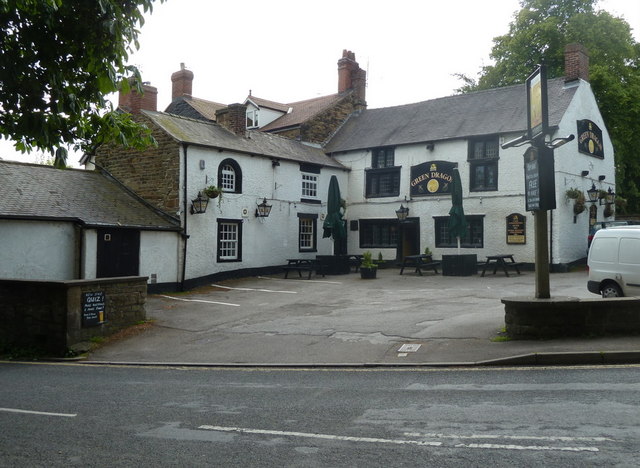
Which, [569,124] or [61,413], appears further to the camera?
[569,124]

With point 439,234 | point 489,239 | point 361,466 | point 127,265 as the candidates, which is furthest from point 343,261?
point 361,466

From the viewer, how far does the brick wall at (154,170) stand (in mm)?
23109

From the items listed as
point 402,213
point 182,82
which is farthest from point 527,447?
point 182,82

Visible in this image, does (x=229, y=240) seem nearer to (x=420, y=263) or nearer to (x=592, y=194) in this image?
(x=420, y=263)

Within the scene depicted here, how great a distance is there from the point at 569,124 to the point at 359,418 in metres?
23.8

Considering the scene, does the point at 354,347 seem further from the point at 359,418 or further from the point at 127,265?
the point at 127,265

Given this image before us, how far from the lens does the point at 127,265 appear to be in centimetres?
2095

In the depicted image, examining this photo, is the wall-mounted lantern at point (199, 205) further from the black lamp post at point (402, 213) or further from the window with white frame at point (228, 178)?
Answer: the black lamp post at point (402, 213)

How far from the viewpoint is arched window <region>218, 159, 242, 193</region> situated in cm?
2480

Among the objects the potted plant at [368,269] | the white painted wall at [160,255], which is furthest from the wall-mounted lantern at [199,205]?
the potted plant at [368,269]

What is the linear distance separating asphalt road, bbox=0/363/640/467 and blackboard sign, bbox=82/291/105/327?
392 centimetres

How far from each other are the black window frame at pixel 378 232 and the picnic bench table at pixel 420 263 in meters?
2.62

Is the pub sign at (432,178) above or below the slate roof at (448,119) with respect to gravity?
below

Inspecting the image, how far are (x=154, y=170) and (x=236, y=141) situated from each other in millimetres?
4563
